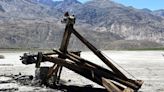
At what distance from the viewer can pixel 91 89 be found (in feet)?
66.3

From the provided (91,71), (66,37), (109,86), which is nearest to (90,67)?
(91,71)

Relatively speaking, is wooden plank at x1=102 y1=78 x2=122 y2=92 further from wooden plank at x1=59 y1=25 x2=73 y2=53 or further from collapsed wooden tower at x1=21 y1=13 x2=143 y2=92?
wooden plank at x1=59 y1=25 x2=73 y2=53

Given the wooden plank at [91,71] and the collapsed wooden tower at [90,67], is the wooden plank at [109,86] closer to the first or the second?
the collapsed wooden tower at [90,67]

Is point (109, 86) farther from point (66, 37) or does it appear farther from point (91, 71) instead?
point (66, 37)

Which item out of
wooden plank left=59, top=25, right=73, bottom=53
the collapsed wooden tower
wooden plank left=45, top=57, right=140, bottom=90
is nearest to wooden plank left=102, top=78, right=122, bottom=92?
the collapsed wooden tower

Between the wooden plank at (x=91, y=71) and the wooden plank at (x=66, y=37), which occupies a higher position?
the wooden plank at (x=66, y=37)

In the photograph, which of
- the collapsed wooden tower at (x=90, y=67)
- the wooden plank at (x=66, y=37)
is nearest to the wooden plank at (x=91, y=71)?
the collapsed wooden tower at (x=90, y=67)

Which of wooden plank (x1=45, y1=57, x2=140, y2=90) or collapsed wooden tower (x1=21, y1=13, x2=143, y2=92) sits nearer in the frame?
collapsed wooden tower (x1=21, y1=13, x2=143, y2=92)

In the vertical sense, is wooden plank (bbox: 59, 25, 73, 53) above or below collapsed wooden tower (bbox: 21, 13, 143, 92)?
above

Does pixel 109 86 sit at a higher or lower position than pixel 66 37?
lower

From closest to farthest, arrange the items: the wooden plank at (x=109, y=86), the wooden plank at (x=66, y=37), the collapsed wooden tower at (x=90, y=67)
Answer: the wooden plank at (x=109, y=86) < the collapsed wooden tower at (x=90, y=67) < the wooden plank at (x=66, y=37)

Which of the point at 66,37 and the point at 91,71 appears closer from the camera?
the point at 91,71

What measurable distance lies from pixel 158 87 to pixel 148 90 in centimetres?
173

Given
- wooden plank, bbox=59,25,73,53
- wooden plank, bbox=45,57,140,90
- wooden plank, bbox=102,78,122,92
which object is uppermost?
wooden plank, bbox=59,25,73,53
